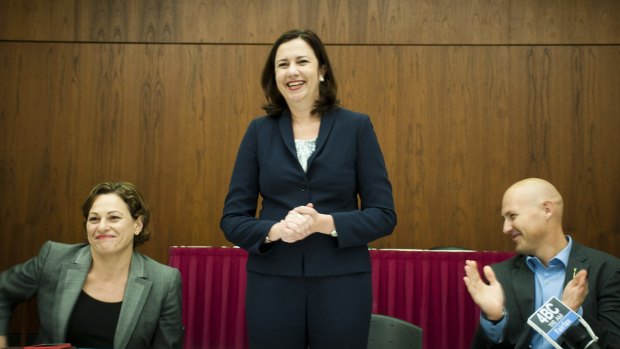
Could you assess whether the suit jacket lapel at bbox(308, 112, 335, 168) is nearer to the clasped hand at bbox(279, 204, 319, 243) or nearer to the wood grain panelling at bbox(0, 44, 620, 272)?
the clasped hand at bbox(279, 204, 319, 243)

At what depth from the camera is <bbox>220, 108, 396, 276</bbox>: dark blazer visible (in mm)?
1441

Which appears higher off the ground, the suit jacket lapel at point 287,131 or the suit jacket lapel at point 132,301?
the suit jacket lapel at point 287,131

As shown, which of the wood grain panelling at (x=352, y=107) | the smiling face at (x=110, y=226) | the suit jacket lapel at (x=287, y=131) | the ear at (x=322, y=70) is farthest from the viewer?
the wood grain panelling at (x=352, y=107)

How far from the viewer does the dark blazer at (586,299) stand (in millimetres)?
2049

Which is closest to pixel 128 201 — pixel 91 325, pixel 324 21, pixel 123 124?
pixel 91 325

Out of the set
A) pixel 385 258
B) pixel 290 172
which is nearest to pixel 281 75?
pixel 290 172

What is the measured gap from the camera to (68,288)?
2.22 m

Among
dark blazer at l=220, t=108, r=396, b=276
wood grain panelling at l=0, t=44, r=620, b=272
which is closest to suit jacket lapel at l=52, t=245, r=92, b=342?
dark blazer at l=220, t=108, r=396, b=276

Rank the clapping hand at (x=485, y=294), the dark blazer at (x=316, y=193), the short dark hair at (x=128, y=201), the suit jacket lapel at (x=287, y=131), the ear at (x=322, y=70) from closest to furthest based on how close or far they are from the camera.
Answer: the dark blazer at (x=316, y=193)
the suit jacket lapel at (x=287, y=131)
the ear at (x=322, y=70)
the clapping hand at (x=485, y=294)
the short dark hair at (x=128, y=201)

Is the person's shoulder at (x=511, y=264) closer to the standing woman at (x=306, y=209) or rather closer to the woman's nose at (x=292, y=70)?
the standing woman at (x=306, y=209)

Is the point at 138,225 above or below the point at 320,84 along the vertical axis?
below

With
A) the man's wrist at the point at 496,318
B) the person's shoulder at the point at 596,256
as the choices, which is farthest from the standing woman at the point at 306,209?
the person's shoulder at the point at 596,256

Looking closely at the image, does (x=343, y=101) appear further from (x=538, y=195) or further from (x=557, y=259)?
(x=557, y=259)

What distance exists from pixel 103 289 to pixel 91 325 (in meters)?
0.16
